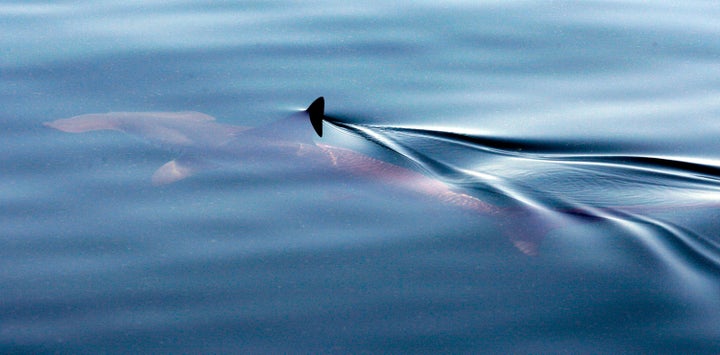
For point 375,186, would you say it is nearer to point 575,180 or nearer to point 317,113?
point 317,113

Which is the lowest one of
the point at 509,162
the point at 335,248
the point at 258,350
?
the point at 258,350

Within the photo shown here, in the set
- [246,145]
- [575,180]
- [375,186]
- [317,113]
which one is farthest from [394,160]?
[575,180]

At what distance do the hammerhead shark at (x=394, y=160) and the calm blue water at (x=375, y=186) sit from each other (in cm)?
3

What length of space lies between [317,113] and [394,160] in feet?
2.66

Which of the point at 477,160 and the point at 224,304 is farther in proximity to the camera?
the point at 477,160

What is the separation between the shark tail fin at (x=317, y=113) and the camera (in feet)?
21.1

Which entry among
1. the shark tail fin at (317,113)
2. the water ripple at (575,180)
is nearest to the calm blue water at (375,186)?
the water ripple at (575,180)

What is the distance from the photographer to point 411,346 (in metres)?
3.93

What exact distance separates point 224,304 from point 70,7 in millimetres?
5862

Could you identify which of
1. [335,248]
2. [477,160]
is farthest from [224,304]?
[477,160]

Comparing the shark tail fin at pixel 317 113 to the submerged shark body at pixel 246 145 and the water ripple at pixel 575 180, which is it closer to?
the submerged shark body at pixel 246 145

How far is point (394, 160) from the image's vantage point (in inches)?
241

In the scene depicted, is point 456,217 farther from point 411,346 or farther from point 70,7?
point 70,7

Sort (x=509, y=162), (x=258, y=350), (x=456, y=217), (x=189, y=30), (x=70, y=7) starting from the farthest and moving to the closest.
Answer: (x=70, y=7) → (x=189, y=30) → (x=509, y=162) → (x=456, y=217) → (x=258, y=350)
